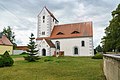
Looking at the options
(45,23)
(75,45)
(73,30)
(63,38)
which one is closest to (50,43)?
(63,38)

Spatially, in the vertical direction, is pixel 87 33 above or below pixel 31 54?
above

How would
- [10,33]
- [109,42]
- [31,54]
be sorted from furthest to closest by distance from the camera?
[10,33], [109,42], [31,54]

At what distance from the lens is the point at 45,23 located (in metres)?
48.5

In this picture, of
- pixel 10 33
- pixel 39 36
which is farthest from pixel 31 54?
pixel 10 33

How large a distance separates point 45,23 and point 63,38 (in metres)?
7.85

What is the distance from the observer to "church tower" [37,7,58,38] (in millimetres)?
47725

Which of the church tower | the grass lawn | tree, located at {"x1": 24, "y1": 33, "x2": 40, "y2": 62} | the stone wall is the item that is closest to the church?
the church tower

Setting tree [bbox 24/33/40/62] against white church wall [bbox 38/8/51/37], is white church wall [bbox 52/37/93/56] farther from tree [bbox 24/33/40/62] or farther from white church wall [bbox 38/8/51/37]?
tree [bbox 24/33/40/62]

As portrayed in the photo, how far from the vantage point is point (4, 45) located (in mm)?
48219

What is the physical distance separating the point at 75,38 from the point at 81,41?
174cm

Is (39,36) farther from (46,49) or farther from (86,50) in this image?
(86,50)

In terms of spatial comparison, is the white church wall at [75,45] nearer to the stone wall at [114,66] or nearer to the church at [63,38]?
the church at [63,38]

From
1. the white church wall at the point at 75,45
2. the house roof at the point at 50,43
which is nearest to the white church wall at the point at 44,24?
the house roof at the point at 50,43

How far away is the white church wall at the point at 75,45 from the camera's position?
41500 mm
